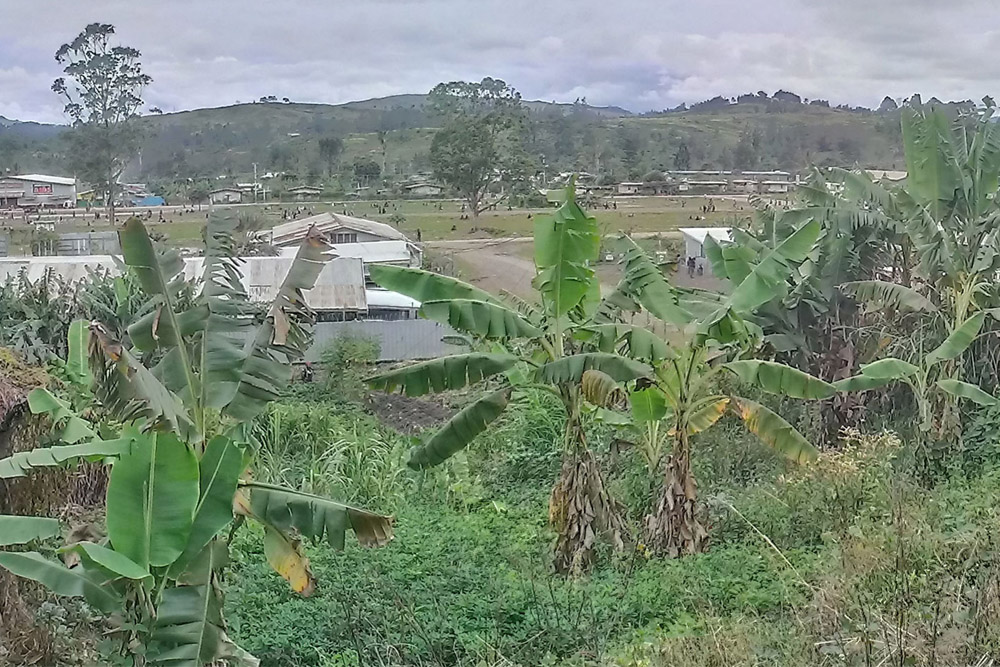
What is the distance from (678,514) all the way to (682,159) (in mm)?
6124

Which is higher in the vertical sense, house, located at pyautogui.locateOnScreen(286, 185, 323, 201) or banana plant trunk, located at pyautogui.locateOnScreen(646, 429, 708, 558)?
house, located at pyautogui.locateOnScreen(286, 185, 323, 201)

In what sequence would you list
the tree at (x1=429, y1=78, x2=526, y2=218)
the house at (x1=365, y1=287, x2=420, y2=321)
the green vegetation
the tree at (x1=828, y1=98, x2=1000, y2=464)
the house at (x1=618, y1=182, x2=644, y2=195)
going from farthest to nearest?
1. the tree at (x1=429, y1=78, x2=526, y2=218)
2. the house at (x1=365, y1=287, x2=420, y2=321)
3. the house at (x1=618, y1=182, x2=644, y2=195)
4. the tree at (x1=828, y1=98, x2=1000, y2=464)
5. the green vegetation

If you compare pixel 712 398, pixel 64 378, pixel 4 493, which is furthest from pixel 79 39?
pixel 712 398

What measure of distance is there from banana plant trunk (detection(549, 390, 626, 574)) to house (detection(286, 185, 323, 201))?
6.28 metres

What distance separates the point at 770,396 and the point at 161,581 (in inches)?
160

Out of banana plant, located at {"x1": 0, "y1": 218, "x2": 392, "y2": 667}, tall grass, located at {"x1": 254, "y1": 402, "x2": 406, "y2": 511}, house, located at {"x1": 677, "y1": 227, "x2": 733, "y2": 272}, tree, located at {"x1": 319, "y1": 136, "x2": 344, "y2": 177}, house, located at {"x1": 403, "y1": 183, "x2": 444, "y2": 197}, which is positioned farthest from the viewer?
tree, located at {"x1": 319, "y1": 136, "x2": 344, "y2": 177}

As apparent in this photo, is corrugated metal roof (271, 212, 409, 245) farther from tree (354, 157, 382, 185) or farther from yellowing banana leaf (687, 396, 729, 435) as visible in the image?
yellowing banana leaf (687, 396, 729, 435)

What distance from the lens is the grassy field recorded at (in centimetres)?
694

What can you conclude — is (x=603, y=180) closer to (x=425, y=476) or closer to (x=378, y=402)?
(x=378, y=402)

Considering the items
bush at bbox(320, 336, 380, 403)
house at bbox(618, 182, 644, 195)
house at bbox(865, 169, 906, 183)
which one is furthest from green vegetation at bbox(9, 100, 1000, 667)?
house at bbox(618, 182, 644, 195)

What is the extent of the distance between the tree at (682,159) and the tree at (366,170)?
130 inches

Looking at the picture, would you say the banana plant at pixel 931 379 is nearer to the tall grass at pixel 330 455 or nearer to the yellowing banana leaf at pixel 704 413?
the yellowing banana leaf at pixel 704 413

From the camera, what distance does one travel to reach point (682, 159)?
9.20 m

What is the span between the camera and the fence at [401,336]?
7.73 meters
